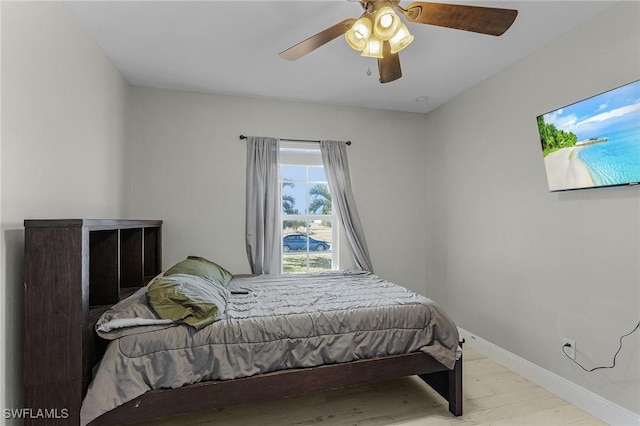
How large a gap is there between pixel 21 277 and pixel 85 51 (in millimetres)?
1546

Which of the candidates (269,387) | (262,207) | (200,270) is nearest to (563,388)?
(269,387)

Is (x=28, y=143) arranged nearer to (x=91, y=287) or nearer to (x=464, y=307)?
(x=91, y=287)

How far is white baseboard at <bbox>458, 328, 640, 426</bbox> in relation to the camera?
193 cm

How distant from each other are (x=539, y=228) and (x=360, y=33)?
202 cm

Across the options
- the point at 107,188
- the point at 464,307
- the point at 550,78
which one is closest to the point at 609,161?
the point at 550,78

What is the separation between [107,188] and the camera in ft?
8.46

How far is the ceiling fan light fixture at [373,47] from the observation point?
169cm

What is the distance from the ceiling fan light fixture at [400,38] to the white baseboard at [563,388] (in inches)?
98.6

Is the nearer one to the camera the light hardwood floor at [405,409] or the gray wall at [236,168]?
the light hardwood floor at [405,409]

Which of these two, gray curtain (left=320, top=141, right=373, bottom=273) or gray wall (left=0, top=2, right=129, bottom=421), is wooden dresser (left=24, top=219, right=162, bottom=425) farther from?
gray curtain (left=320, top=141, right=373, bottom=273)

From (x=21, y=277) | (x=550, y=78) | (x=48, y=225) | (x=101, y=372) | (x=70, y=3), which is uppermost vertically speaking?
(x=70, y=3)

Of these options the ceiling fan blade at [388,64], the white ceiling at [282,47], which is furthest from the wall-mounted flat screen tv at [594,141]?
the ceiling fan blade at [388,64]

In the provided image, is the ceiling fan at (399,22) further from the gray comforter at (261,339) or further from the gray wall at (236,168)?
the gray wall at (236,168)

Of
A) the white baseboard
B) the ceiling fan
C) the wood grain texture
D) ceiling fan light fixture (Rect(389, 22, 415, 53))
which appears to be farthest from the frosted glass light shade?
the white baseboard
